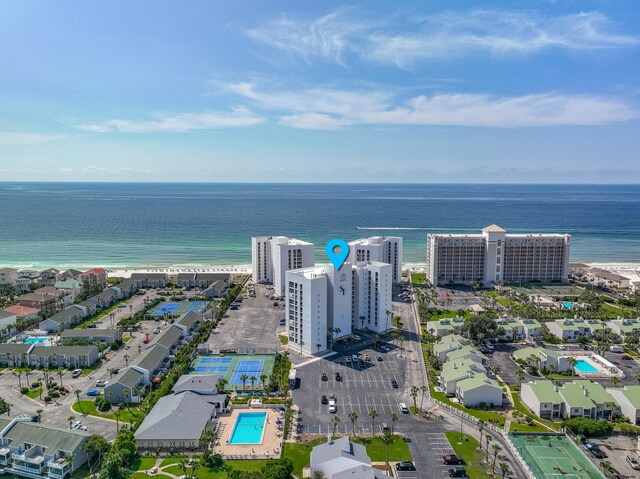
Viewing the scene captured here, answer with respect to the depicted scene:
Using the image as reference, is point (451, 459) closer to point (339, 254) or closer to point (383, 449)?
point (383, 449)

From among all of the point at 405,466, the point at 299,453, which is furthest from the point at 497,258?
the point at 299,453

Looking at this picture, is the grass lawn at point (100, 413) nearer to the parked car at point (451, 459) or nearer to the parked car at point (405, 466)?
the parked car at point (405, 466)

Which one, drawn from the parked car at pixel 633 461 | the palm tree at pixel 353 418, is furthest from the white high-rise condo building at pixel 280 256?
the parked car at pixel 633 461

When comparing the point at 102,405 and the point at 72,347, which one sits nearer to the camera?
the point at 102,405

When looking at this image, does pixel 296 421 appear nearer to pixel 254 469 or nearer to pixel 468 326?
pixel 254 469

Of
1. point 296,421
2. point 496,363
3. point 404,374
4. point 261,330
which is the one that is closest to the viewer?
point 296,421

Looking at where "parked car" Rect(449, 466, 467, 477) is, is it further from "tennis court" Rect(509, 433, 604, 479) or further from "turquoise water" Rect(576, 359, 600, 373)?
"turquoise water" Rect(576, 359, 600, 373)

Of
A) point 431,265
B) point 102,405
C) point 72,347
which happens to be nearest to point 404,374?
point 102,405
